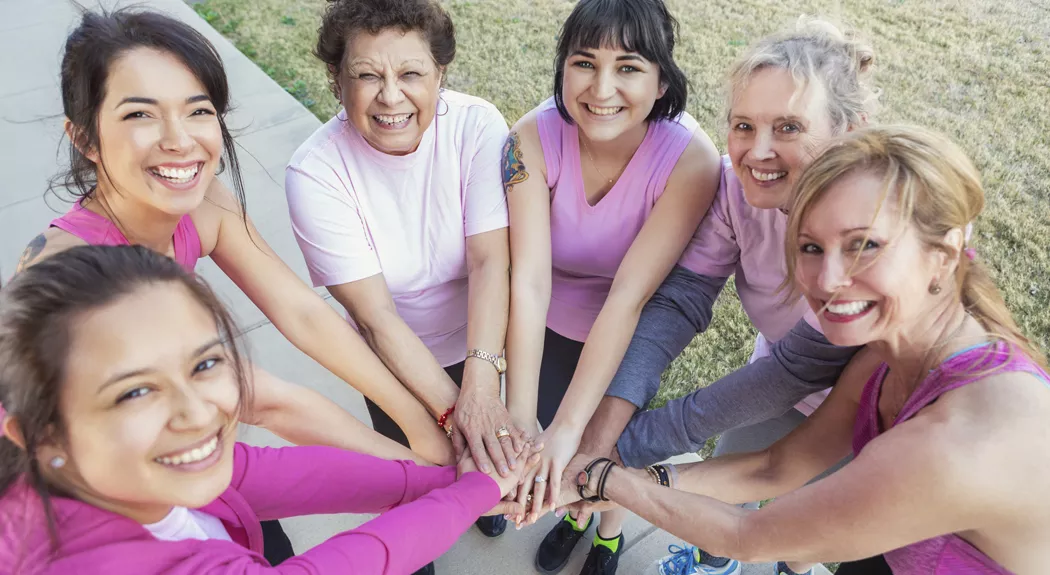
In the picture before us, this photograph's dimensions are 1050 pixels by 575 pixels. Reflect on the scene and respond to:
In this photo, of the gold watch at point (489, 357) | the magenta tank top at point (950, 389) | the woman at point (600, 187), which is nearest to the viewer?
the magenta tank top at point (950, 389)

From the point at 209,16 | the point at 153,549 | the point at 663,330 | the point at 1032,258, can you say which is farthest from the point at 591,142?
the point at 209,16

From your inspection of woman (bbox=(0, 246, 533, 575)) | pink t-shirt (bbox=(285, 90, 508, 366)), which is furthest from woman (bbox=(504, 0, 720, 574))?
Result: woman (bbox=(0, 246, 533, 575))

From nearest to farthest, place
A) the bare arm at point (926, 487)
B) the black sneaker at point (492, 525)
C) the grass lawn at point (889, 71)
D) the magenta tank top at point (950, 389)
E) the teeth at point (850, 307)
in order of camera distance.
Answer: the bare arm at point (926, 487), the magenta tank top at point (950, 389), the teeth at point (850, 307), the black sneaker at point (492, 525), the grass lawn at point (889, 71)

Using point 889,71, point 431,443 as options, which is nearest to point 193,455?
point 431,443

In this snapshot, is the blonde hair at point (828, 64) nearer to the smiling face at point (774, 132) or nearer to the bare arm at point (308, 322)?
the smiling face at point (774, 132)

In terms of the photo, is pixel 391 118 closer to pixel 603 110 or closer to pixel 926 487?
pixel 603 110

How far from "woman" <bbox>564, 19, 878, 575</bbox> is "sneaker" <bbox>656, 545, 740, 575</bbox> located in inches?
14.2

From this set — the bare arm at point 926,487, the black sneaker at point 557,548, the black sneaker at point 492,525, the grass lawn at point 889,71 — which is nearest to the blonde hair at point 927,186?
the bare arm at point 926,487

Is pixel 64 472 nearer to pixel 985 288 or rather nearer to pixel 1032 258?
pixel 985 288

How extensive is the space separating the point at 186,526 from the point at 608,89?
1.41 metres

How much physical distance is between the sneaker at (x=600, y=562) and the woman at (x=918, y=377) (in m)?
0.90

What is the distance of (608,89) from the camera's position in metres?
1.93

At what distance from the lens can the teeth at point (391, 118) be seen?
1911mm

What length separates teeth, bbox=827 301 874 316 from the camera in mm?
1416
